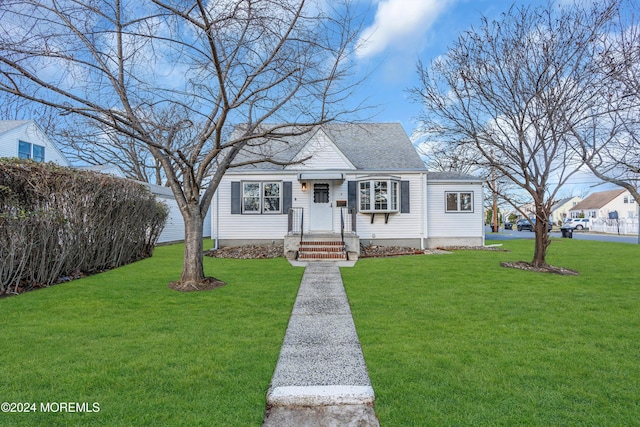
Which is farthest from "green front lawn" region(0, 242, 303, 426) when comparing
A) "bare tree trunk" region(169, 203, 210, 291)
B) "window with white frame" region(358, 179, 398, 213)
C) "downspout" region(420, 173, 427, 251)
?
"downspout" region(420, 173, 427, 251)

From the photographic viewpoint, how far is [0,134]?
55.9 ft

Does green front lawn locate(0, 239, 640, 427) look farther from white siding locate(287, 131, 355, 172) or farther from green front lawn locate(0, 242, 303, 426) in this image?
white siding locate(287, 131, 355, 172)

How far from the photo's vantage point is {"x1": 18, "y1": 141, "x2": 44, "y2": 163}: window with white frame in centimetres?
1848

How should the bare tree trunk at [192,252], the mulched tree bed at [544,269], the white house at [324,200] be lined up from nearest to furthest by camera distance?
1. the bare tree trunk at [192,252]
2. the mulched tree bed at [544,269]
3. the white house at [324,200]

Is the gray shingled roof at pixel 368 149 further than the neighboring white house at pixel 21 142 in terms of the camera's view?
No

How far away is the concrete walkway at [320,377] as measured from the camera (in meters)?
2.56

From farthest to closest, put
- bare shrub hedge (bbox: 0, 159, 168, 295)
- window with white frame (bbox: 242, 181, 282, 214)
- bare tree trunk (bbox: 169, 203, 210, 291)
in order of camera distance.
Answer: window with white frame (bbox: 242, 181, 282, 214) → bare tree trunk (bbox: 169, 203, 210, 291) → bare shrub hedge (bbox: 0, 159, 168, 295)

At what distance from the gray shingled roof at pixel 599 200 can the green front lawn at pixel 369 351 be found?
55.4 metres

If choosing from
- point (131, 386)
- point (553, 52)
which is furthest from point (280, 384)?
point (553, 52)

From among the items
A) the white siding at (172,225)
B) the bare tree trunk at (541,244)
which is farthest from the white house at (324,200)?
the white siding at (172,225)

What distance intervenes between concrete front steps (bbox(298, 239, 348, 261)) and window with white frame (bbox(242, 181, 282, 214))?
2.47 meters

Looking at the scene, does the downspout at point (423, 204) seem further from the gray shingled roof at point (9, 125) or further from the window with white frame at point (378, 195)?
the gray shingled roof at point (9, 125)

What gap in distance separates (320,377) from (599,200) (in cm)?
6515

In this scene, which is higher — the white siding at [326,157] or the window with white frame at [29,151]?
the window with white frame at [29,151]
